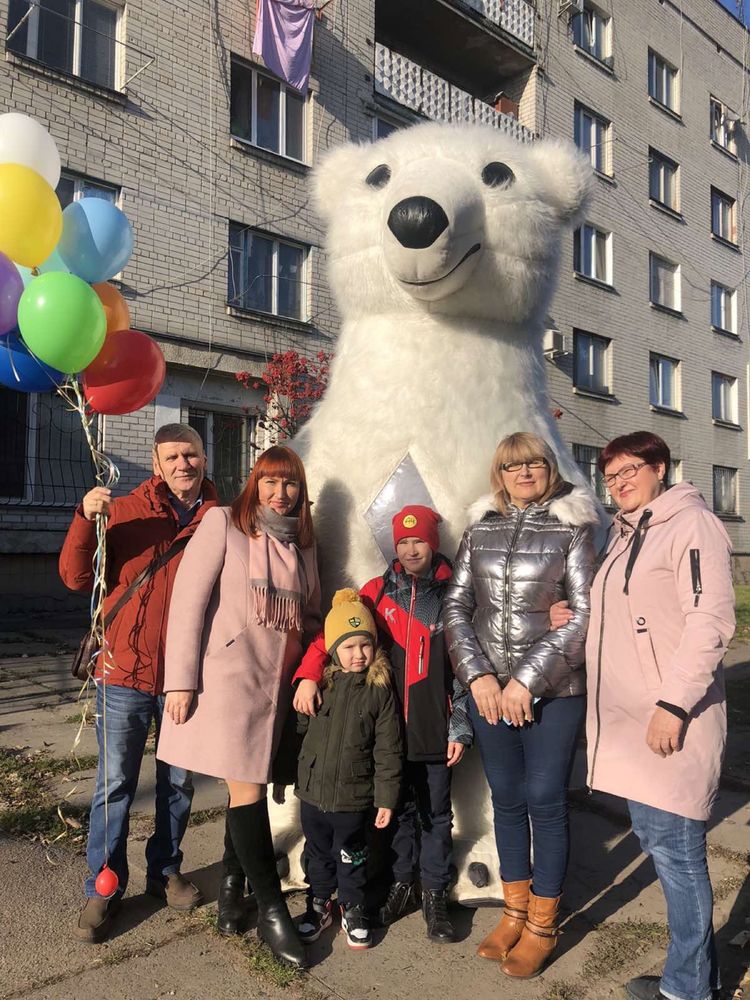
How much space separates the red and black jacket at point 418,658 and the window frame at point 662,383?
1540 centimetres

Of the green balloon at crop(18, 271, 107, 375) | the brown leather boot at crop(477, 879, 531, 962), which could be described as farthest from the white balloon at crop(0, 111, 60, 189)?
the brown leather boot at crop(477, 879, 531, 962)

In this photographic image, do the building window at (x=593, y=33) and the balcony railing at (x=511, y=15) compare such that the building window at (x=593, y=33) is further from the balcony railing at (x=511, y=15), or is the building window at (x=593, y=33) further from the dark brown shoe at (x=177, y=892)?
the dark brown shoe at (x=177, y=892)

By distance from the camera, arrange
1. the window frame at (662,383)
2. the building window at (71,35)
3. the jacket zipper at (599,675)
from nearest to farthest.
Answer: the jacket zipper at (599,675) < the building window at (71,35) < the window frame at (662,383)

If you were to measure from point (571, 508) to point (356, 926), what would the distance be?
1.52 meters

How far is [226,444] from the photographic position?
10.5 meters

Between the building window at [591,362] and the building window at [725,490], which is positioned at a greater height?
the building window at [591,362]

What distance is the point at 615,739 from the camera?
7.45ft

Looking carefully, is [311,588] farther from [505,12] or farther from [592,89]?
[592,89]

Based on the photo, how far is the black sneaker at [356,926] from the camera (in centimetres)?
256

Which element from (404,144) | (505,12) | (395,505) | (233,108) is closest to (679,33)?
(505,12)

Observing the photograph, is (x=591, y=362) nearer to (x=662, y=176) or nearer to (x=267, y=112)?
(x=662, y=176)

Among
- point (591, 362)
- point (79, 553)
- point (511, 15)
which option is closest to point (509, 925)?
point (79, 553)

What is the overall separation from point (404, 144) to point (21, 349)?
178 centimetres

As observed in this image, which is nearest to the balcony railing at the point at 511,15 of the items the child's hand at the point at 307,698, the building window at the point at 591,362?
the building window at the point at 591,362
